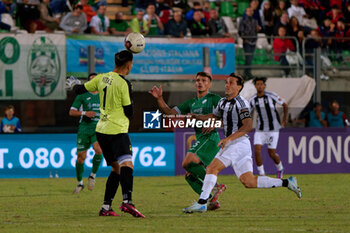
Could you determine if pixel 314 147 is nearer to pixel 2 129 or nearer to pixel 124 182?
pixel 2 129

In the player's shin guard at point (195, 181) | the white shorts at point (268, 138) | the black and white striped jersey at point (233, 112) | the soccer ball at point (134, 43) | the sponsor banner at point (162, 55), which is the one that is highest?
the soccer ball at point (134, 43)

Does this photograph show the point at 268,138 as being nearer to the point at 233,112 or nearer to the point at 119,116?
the point at 233,112

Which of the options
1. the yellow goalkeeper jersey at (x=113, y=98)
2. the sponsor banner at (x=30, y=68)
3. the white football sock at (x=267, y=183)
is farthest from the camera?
the sponsor banner at (x=30, y=68)

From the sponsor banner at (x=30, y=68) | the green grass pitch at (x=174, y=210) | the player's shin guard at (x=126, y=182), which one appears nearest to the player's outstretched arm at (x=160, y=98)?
the player's shin guard at (x=126, y=182)

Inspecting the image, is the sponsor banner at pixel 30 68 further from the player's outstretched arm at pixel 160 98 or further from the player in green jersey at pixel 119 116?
the player in green jersey at pixel 119 116

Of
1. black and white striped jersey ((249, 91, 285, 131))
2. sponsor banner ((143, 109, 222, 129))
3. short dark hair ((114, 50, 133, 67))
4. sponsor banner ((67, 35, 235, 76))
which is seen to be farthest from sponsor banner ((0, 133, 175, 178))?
short dark hair ((114, 50, 133, 67))

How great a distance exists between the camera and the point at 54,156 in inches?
734

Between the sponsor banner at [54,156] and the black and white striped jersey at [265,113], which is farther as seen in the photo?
the sponsor banner at [54,156]

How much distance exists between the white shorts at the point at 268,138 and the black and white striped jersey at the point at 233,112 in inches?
282

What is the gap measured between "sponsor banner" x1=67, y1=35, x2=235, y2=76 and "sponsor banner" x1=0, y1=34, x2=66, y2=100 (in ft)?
1.57

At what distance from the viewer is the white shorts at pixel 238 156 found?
10.2 m

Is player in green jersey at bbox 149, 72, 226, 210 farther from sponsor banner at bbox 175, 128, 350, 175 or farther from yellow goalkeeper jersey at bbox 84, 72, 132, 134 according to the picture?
sponsor banner at bbox 175, 128, 350, 175

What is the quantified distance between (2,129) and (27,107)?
1.03 metres

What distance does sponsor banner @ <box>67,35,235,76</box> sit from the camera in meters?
18.4
